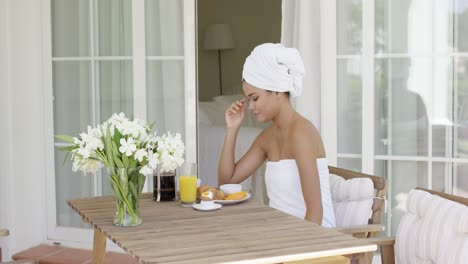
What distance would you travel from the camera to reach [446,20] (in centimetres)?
373

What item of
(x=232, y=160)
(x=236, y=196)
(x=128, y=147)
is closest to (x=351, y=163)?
(x=232, y=160)

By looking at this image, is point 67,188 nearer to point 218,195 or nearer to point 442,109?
point 218,195

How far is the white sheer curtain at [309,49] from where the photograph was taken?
3.98 meters

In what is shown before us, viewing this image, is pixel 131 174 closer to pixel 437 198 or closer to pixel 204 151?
pixel 437 198

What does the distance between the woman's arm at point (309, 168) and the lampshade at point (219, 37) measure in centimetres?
468

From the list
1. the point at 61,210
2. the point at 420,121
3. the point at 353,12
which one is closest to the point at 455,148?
the point at 420,121

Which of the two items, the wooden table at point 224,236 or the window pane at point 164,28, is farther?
the window pane at point 164,28

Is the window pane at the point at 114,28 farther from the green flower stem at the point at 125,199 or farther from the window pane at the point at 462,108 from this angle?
the green flower stem at the point at 125,199

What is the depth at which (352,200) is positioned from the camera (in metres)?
2.88

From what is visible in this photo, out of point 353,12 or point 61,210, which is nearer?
point 353,12

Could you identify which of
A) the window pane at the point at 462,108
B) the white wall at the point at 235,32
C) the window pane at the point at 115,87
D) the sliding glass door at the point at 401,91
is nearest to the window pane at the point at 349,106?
the sliding glass door at the point at 401,91

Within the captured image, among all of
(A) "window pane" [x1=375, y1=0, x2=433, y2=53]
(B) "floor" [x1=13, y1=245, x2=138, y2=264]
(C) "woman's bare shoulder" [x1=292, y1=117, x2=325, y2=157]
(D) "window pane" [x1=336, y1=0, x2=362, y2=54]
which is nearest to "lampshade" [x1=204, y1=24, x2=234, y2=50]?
(B) "floor" [x1=13, y1=245, x2=138, y2=264]

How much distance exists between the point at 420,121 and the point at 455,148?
0.23m

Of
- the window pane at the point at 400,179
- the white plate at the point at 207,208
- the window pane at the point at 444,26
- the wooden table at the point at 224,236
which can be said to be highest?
the window pane at the point at 444,26
